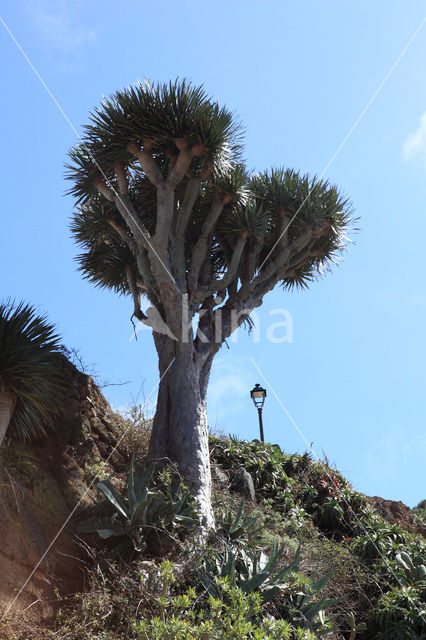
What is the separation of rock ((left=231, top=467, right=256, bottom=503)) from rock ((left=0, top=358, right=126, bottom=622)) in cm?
211

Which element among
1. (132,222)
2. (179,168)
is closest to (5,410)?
(132,222)

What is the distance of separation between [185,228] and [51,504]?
485cm

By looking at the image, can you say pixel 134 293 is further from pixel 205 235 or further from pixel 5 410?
pixel 5 410

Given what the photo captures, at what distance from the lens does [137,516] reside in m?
6.29

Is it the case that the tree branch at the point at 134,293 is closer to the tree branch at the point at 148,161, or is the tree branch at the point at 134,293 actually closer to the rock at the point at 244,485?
the tree branch at the point at 148,161

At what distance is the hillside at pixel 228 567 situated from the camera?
4867 mm

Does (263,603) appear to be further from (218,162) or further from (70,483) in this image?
(218,162)

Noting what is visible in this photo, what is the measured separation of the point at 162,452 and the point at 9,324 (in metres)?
2.96

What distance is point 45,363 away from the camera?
22.2ft

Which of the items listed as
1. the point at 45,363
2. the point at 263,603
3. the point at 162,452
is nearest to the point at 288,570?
the point at 263,603

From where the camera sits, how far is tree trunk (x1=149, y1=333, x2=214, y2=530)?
7773mm

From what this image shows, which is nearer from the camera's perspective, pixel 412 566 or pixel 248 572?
pixel 248 572

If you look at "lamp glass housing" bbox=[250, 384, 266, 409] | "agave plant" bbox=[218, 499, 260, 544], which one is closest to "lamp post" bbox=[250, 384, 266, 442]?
"lamp glass housing" bbox=[250, 384, 266, 409]

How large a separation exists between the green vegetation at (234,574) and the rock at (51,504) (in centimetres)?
30
